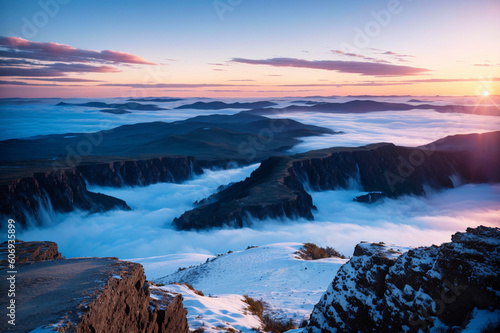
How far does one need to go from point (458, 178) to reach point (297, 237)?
7372 cm

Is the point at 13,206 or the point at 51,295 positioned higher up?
the point at 51,295

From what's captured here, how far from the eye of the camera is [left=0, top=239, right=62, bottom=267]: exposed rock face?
11858 mm

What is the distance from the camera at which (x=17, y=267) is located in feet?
33.9

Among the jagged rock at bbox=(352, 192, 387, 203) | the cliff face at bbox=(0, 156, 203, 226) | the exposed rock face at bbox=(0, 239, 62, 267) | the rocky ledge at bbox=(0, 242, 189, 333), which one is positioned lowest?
the jagged rock at bbox=(352, 192, 387, 203)

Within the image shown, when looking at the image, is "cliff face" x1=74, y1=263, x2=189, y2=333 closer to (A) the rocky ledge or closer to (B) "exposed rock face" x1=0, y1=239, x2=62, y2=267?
(A) the rocky ledge

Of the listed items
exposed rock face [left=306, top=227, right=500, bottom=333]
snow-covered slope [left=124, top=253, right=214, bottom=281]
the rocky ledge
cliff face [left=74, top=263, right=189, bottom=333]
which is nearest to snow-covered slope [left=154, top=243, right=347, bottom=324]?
snow-covered slope [left=124, top=253, right=214, bottom=281]

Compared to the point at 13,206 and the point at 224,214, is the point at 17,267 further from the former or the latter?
the point at 13,206

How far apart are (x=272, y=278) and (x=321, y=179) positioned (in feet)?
190

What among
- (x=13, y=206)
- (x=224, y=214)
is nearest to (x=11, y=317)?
(x=224, y=214)

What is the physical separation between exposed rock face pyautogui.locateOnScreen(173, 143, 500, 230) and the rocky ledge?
36517 millimetres

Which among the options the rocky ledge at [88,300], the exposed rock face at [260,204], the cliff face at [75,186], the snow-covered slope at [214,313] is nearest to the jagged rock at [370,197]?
the exposed rock face at [260,204]

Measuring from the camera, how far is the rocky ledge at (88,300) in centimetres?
684

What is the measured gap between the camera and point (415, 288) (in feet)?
27.9

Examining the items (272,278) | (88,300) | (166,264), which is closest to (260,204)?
(166,264)
